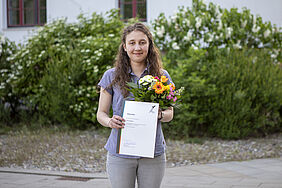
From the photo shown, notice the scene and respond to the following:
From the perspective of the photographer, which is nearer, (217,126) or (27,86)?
(217,126)

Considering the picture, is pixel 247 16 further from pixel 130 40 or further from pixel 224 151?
pixel 130 40

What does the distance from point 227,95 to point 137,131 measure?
5923 millimetres

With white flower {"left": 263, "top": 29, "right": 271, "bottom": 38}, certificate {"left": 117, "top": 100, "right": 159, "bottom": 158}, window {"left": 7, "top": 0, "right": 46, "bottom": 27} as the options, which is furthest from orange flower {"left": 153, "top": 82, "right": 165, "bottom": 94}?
window {"left": 7, "top": 0, "right": 46, "bottom": 27}

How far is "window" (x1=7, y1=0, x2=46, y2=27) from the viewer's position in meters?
14.1

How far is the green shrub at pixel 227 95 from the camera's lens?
8156 mm

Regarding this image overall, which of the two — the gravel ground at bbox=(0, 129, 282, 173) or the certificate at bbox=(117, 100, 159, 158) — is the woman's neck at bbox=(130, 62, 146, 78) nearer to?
the certificate at bbox=(117, 100, 159, 158)

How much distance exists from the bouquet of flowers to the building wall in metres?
8.81

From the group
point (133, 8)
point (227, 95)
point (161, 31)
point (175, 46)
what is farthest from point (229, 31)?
point (133, 8)

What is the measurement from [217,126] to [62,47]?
4.12 meters

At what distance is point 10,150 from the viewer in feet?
24.5

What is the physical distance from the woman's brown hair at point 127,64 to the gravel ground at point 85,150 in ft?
11.7

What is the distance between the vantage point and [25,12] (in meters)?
14.4

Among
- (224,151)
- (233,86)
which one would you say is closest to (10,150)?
(224,151)

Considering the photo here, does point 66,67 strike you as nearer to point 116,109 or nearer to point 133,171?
point 116,109
